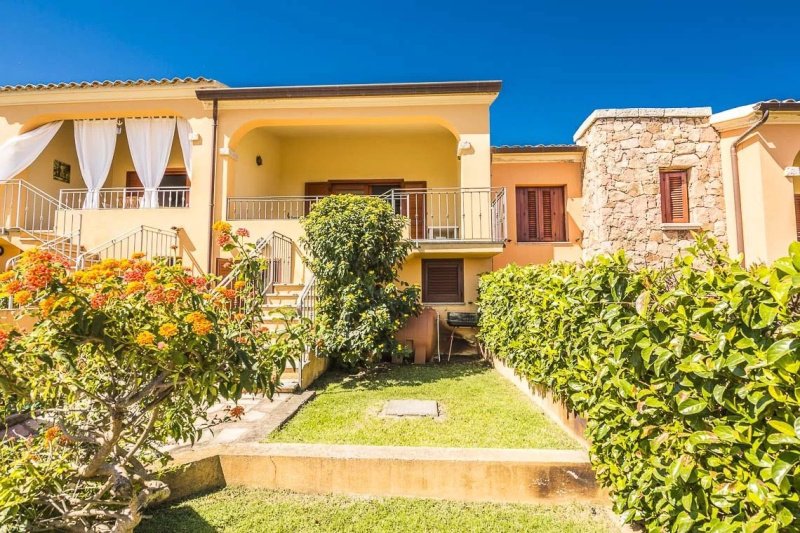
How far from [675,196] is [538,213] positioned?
3463mm

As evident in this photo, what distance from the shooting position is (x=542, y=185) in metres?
11.2

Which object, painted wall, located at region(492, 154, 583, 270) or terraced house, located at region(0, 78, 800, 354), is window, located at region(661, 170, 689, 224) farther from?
painted wall, located at region(492, 154, 583, 270)

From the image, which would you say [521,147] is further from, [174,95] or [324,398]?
[174,95]

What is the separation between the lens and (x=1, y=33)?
30.6 feet

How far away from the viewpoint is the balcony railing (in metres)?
9.57

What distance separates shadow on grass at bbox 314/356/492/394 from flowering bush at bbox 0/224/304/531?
3589mm

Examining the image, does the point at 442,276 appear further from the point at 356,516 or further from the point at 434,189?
the point at 356,516

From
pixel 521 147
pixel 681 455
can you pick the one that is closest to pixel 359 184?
pixel 521 147

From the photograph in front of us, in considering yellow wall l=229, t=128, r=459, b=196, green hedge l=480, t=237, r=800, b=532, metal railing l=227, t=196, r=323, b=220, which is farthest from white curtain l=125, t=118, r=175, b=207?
green hedge l=480, t=237, r=800, b=532

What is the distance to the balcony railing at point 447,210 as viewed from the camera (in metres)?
9.57

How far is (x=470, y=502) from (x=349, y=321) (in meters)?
4.19

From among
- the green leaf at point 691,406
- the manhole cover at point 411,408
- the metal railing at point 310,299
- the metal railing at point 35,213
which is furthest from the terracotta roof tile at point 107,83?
the green leaf at point 691,406

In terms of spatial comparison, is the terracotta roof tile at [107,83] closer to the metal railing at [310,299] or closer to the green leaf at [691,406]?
the metal railing at [310,299]

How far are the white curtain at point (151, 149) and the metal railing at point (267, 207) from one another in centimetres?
232
